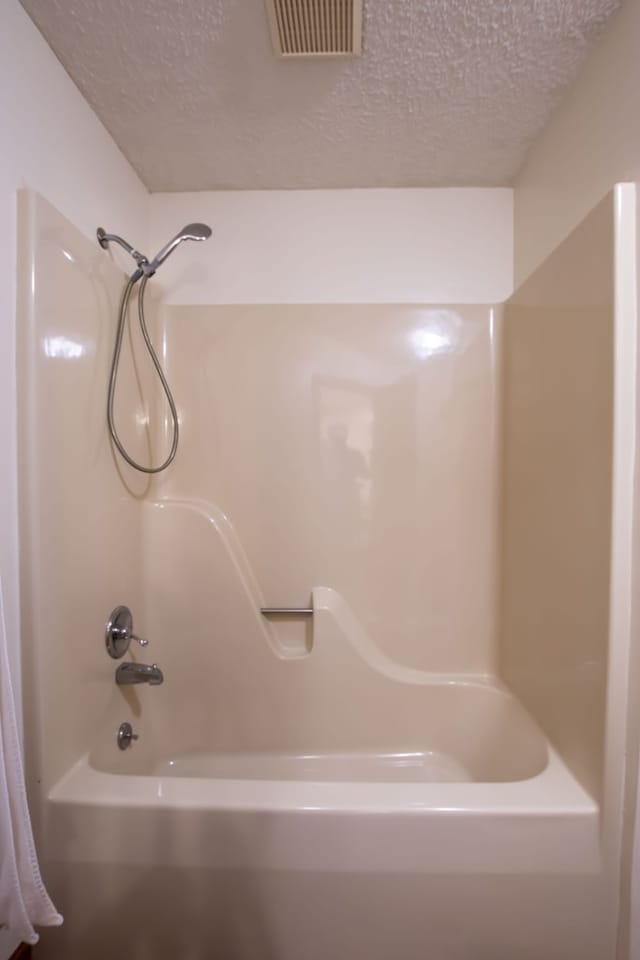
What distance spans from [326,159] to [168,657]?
1788mm

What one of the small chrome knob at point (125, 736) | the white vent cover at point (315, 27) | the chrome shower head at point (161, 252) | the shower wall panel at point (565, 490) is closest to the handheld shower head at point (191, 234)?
the chrome shower head at point (161, 252)

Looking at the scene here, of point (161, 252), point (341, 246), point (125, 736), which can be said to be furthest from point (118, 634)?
point (341, 246)

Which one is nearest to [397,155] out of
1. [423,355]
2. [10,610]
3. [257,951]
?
[423,355]

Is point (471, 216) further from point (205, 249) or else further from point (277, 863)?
point (277, 863)

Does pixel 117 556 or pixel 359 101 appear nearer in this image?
pixel 359 101

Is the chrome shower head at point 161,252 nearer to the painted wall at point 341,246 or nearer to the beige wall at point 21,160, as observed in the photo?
the beige wall at point 21,160

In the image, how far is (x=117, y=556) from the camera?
1.29 metres

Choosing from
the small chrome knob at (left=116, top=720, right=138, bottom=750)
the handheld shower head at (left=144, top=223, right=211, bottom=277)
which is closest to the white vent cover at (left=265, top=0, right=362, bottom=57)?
the handheld shower head at (left=144, top=223, right=211, bottom=277)

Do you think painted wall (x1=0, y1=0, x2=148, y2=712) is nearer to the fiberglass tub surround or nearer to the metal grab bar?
the fiberglass tub surround

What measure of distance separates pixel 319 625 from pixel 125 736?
2.23ft

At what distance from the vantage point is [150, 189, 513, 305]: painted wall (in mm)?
1530

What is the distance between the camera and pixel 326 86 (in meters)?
1.11

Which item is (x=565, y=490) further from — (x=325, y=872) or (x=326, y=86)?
(x=326, y=86)

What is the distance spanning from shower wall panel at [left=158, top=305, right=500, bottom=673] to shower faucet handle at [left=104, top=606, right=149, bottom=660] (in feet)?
1.50
